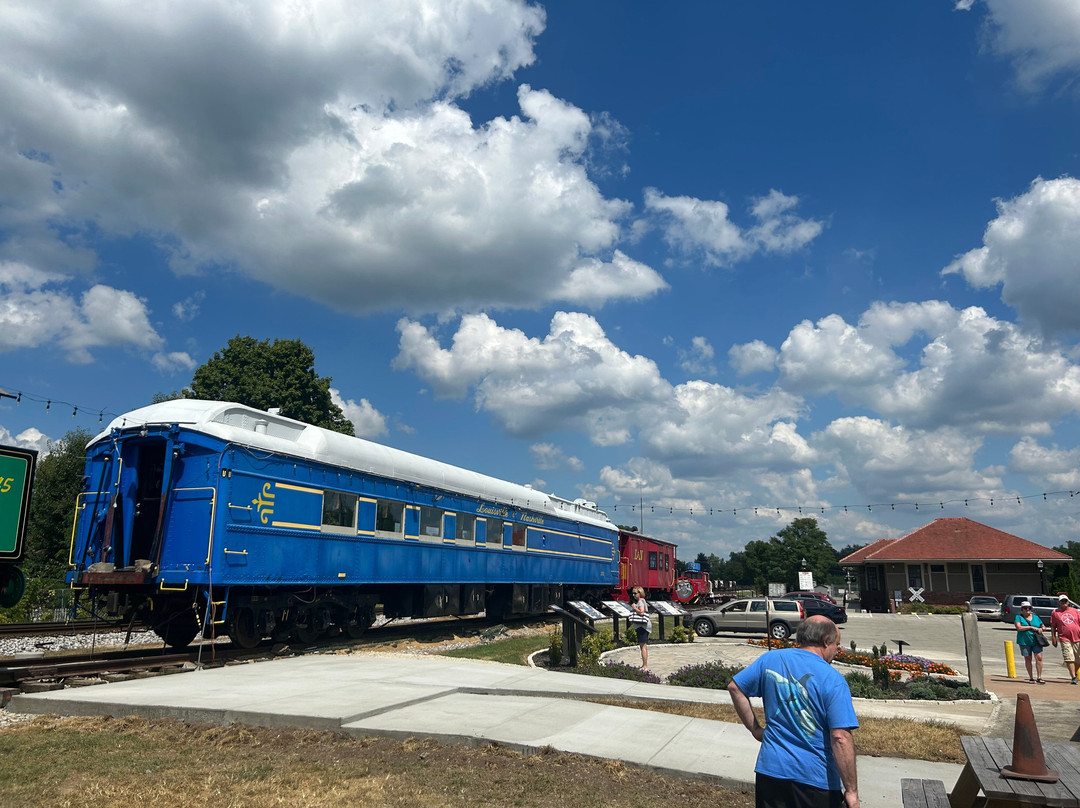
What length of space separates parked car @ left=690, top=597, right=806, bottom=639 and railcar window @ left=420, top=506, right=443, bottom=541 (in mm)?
10009

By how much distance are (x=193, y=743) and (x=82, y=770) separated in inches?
41.6

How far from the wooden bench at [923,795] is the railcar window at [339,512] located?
12.1 meters

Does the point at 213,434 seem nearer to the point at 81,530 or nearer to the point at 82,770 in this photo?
the point at 81,530

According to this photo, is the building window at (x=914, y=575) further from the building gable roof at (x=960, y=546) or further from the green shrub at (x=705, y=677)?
the green shrub at (x=705, y=677)

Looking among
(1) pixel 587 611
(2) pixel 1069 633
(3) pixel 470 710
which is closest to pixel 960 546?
(2) pixel 1069 633

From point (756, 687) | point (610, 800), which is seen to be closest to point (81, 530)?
point (610, 800)

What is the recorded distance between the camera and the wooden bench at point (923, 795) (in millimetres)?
4582

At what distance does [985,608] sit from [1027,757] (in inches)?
1608

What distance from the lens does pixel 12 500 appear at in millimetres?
4684

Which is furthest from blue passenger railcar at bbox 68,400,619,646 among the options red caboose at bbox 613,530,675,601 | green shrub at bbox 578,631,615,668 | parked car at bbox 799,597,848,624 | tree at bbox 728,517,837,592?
tree at bbox 728,517,837,592

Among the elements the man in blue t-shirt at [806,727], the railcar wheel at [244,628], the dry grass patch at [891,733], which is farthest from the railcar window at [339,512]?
the man in blue t-shirt at [806,727]

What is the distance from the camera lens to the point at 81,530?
44.2ft

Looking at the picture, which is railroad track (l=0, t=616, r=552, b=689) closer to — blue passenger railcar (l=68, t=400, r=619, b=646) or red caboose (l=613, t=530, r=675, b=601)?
blue passenger railcar (l=68, t=400, r=619, b=646)

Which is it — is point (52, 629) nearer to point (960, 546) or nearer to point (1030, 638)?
point (1030, 638)
